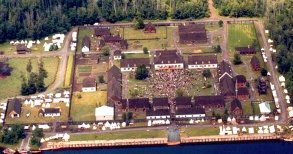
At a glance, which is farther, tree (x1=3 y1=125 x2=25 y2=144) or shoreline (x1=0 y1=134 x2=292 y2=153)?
tree (x1=3 y1=125 x2=25 y2=144)

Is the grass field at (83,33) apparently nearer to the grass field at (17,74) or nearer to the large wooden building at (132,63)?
the grass field at (17,74)

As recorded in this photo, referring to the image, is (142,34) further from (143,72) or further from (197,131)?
(197,131)

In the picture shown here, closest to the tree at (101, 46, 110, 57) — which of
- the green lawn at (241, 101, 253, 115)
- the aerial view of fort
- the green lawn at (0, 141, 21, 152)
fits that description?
the aerial view of fort

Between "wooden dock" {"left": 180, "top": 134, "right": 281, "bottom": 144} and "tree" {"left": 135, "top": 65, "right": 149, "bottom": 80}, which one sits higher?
"tree" {"left": 135, "top": 65, "right": 149, "bottom": 80}

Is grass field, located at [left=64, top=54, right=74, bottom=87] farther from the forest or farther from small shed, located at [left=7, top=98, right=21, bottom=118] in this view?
the forest

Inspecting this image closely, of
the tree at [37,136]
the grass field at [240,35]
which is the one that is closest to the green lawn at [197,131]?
the tree at [37,136]

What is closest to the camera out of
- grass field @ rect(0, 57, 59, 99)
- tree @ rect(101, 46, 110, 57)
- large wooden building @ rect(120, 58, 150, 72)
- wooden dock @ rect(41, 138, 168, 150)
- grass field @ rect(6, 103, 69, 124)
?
wooden dock @ rect(41, 138, 168, 150)

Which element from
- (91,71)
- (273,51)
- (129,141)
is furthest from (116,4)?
(129,141)
